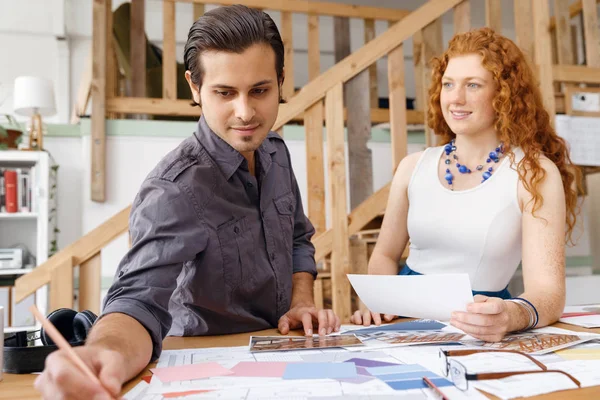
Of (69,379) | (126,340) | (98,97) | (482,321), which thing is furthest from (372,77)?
(69,379)

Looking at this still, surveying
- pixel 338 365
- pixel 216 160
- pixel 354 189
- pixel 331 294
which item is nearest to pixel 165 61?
pixel 354 189

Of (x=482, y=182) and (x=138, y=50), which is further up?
(x=138, y=50)

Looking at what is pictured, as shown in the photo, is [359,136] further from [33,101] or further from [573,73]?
[33,101]

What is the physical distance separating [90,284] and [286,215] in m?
1.33

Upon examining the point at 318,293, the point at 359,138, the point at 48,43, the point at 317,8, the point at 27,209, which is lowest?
the point at 318,293

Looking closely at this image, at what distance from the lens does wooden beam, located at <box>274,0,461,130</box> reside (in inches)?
97.6

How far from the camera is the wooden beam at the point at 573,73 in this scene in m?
2.86

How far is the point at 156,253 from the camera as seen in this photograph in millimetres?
880

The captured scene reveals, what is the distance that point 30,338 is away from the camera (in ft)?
2.93

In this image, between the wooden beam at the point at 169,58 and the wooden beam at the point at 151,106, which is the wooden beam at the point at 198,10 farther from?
the wooden beam at the point at 151,106

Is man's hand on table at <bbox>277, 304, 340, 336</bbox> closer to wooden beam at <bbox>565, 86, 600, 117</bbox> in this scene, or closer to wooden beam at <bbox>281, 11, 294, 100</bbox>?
wooden beam at <bbox>565, 86, 600, 117</bbox>

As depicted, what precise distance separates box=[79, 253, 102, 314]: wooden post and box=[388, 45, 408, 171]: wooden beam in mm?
1455

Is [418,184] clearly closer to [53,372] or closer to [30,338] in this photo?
[30,338]

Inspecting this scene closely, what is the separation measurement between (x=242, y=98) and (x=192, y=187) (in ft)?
0.65
